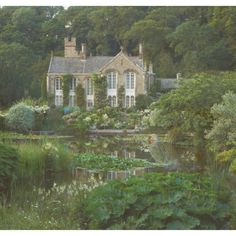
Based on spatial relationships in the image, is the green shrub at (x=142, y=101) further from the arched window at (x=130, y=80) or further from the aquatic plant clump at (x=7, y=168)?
the aquatic plant clump at (x=7, y=168)

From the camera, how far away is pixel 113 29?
7664mm

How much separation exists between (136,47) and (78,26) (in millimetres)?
875

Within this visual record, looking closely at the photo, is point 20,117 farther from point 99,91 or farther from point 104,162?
point 104,162

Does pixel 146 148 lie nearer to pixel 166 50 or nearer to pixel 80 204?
pixel 166 50

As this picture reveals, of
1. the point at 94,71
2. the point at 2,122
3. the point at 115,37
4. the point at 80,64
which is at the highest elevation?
the point at 115,37

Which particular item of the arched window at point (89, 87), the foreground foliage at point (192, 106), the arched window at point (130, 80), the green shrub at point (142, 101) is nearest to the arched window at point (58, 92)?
the arched window at point (89, 87)

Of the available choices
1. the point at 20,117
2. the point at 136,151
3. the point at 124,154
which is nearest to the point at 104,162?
the point at 124,154

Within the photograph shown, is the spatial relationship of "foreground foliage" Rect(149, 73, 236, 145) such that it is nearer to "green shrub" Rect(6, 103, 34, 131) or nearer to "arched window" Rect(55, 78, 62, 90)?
"arched window" Rect(55, 78, 62, 90)

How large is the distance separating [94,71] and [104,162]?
137 cm

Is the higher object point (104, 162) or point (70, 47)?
point (70, 47)

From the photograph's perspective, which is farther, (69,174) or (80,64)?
(80,64)

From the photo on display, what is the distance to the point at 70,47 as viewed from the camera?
7.83 m

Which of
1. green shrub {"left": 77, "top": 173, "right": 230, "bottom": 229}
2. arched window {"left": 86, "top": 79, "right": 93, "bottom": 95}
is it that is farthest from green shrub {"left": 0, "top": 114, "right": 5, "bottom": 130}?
green shrub {"left": 77, "top": 173, "right": 230, "bottom": 229}

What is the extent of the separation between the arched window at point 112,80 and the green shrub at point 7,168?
2140 mm
